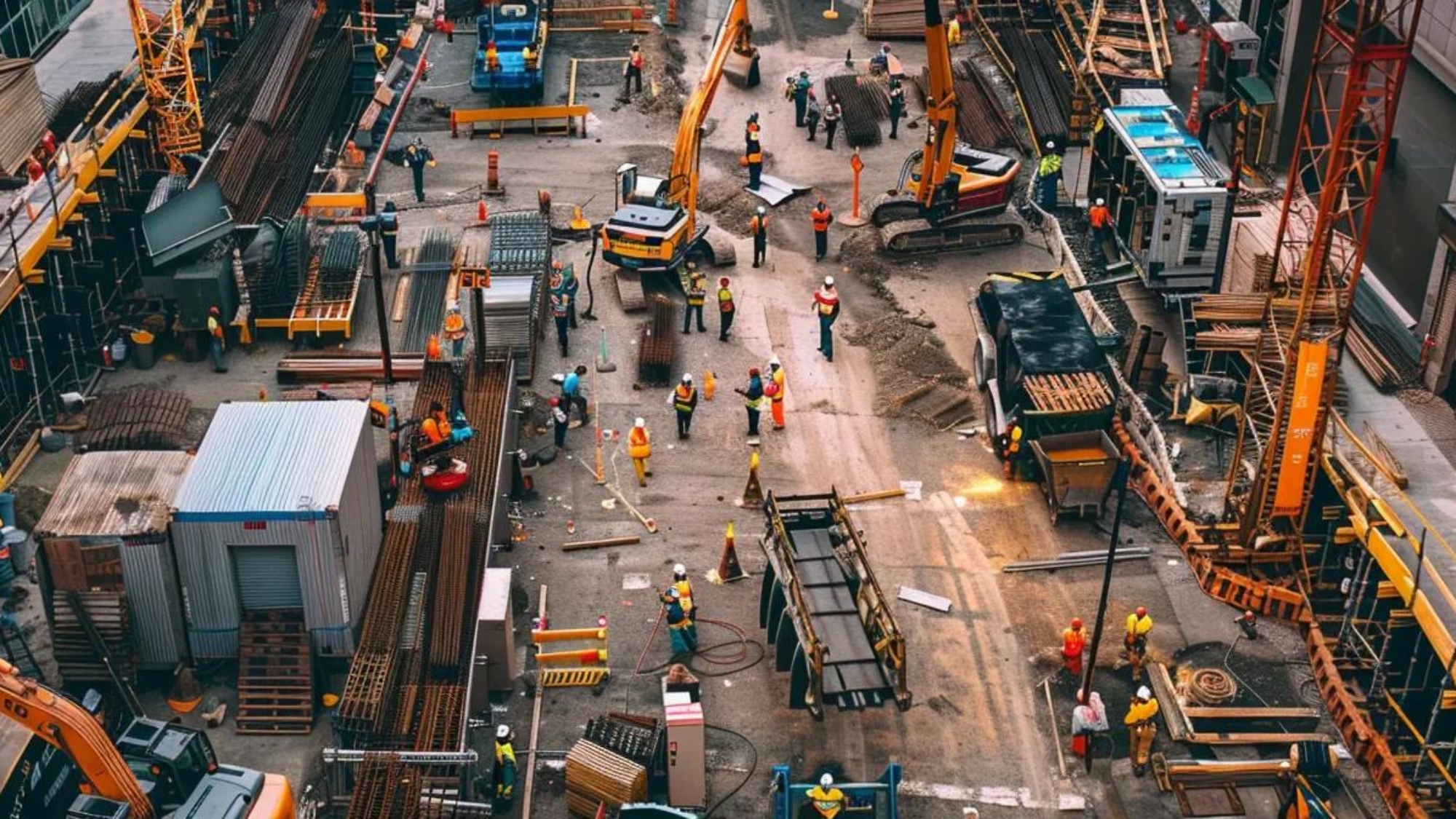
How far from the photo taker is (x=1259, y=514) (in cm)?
3350

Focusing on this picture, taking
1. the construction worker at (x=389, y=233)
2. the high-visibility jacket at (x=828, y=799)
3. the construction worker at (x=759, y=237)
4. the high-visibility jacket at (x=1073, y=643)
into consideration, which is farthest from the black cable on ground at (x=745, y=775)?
the construction worker at (x=759, y=237)

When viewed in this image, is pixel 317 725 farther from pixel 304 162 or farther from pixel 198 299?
pixel 304 162

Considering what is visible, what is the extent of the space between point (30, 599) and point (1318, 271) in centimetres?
2264

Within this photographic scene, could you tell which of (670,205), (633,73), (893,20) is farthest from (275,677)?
(893,20)

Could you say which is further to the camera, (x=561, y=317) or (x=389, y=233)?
(x=389, y=233)

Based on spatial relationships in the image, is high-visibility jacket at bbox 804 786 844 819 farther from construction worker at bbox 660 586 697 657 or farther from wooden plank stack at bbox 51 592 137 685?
wooden plank stack at bbox 51 592 137 685

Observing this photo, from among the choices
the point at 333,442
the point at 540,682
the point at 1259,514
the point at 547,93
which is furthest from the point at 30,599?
the point at 547,93

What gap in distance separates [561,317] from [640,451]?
5.66 meters

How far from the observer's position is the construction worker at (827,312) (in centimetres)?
4038

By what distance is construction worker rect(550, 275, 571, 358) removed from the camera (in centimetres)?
4069

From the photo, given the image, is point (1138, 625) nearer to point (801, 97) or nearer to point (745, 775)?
point (745, 775)

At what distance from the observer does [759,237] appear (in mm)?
44469

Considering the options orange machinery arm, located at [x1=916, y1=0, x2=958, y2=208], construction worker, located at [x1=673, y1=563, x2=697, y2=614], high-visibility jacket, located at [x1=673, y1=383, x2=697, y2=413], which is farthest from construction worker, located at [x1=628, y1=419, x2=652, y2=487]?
orange machinery arm, located at [x1=916, y1=0, x2=958, y2=208]

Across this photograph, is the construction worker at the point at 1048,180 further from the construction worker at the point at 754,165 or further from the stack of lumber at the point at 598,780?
the stack of lumber at the point at 598,780
